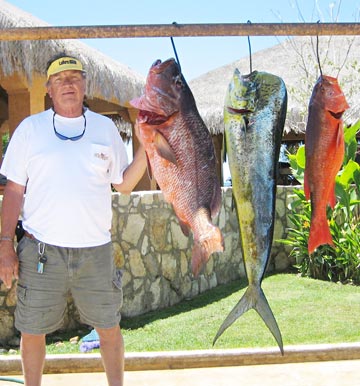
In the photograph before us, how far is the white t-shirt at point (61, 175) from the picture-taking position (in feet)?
9.94

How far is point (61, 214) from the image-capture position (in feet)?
9.96

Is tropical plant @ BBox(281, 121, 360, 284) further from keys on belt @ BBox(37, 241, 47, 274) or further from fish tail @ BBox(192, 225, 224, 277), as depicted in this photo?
fish tail @ BBox(192, 225, 224, 277)

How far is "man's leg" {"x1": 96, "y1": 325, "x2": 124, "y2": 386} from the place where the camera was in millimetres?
3154

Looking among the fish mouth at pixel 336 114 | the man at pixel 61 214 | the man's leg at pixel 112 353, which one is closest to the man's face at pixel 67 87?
the man at pixel 61 214

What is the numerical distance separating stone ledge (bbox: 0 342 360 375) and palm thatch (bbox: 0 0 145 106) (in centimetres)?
451

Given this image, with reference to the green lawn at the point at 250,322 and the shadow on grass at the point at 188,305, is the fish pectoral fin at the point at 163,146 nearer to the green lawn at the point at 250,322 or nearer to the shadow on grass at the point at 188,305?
the green lawn at the point at 250,322

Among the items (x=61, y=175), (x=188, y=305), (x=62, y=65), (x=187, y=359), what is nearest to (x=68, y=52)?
(x=188, y=305)

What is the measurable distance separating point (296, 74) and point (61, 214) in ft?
50.8

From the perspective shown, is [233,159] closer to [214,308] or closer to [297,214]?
[214,308]

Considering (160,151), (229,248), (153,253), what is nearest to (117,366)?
(160,151)

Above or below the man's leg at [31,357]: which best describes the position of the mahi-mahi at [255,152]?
above

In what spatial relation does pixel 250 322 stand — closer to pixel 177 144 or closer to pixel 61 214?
pixel 61 214

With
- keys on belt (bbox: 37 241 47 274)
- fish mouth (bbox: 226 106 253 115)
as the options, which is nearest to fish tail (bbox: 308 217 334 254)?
fish mouth (bbox: 226 106 253 115)

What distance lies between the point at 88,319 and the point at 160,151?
3.83ft
